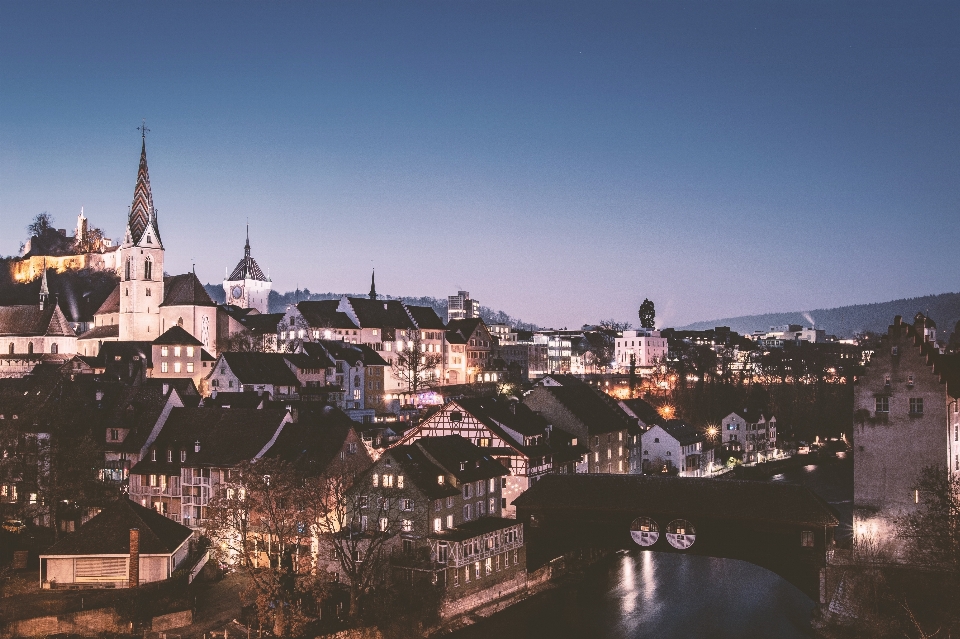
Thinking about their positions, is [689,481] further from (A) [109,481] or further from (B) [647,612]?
(A) [109,481]

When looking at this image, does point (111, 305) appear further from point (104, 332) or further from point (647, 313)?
point (647, 313)

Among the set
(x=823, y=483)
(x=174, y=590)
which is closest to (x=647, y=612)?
(x=174, y=590)

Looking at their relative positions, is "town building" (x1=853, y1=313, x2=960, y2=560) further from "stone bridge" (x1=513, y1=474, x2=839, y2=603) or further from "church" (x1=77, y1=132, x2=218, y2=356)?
"church" (x1=77, y1=132, x2=218, y2=356)

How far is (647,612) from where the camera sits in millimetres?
32844

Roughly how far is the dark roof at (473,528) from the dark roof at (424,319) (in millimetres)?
48976

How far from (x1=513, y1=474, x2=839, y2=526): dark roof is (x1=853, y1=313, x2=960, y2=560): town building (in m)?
1.36

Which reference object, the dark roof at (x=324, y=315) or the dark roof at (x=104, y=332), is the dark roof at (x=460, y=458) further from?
the dark roof at (x=104, y=332)

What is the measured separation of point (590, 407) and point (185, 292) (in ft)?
127

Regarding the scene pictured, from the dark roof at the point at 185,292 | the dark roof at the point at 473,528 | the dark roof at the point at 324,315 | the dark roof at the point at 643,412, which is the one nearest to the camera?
the dark roof at the point at 473,528

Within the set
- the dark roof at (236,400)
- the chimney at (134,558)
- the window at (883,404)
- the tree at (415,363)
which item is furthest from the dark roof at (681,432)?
the chimney at (134,558)

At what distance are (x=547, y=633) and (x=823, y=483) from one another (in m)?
32.1

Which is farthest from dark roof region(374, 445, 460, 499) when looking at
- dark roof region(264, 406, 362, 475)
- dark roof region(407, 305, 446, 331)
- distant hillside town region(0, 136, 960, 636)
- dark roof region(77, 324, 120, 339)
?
dark roof region(407, 305, 446, 331)

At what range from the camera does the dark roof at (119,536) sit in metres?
30.1

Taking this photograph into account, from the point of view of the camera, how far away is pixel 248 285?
115375 mm
